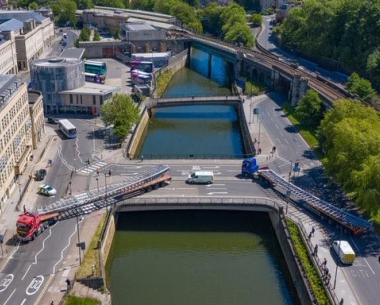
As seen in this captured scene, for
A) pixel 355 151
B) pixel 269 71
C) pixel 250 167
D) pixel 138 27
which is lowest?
pixel 250 167

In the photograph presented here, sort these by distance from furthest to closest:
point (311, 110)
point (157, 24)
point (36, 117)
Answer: point (157, 24)
point (311, 110)
point (36, 117)

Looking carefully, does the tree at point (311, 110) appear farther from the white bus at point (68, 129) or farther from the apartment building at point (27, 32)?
the apartment building at point (27, 32)

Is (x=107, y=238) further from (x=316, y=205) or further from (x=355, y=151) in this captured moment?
(x=355, y=151)

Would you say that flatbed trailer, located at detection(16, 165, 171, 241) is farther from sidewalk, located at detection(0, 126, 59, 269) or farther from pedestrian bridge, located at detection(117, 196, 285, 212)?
sidewalk, located at detection(0, 126, 59, 269)

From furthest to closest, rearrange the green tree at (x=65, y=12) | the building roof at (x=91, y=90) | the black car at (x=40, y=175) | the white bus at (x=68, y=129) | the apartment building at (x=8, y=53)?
1. the green tree at (x=65, y=12)
2. the apartment building at (x=8, y=53)
3. the building roof at (x=91, y=90)
4. the white bus at (x=68, y=129)
5. the black car at (x=40, y=175)

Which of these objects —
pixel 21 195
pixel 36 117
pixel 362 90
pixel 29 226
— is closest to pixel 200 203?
pixel 29 226

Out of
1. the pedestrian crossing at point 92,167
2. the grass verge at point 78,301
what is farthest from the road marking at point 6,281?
the pedestrian crossing at point 92,167

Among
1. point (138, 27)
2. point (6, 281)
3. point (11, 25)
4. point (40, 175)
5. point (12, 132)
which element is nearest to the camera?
point (6, 281)

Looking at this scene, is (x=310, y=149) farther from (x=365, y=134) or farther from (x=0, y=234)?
(x=0, y=234)
